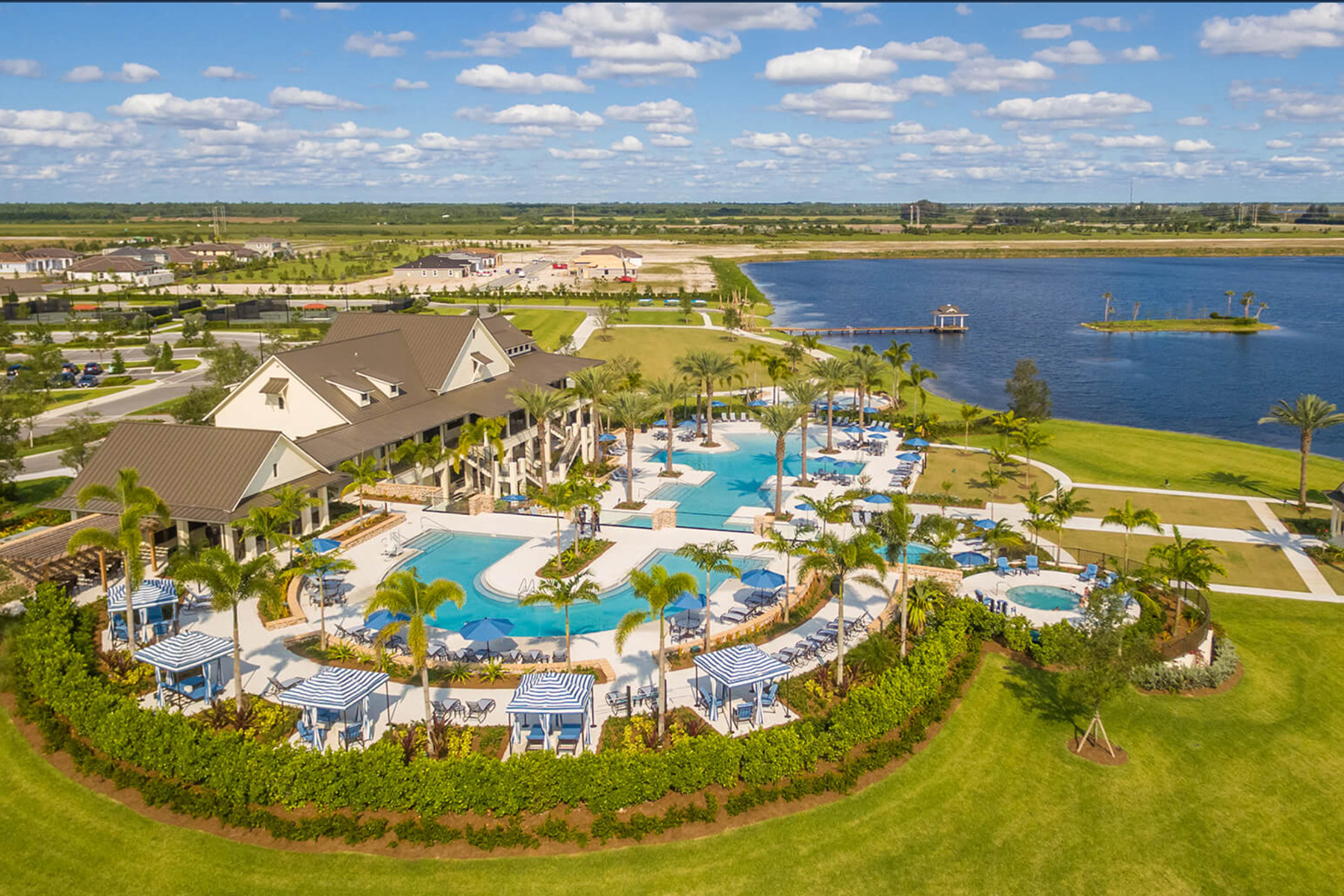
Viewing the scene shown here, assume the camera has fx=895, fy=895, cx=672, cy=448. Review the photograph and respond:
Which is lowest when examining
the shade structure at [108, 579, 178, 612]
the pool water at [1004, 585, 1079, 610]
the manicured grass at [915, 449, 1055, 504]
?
the pool water at [1004, 585, 1079, 610]

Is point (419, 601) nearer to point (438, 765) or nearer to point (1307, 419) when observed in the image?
point (438, 765)

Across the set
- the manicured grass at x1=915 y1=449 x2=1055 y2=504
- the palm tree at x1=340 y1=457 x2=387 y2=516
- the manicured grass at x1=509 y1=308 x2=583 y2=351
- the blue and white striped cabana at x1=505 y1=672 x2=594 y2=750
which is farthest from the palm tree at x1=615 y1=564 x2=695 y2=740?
the manicured grass at x1=509 y1=308 x2=583 y2=351

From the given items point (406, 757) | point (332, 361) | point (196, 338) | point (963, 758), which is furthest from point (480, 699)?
point (196, 338)

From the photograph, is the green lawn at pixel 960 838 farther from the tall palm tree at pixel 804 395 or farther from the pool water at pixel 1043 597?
the tall palm tree at pixel 804 395

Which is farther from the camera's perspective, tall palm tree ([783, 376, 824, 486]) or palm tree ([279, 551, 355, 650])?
tall palm tree ([783, 376, 824, 486])

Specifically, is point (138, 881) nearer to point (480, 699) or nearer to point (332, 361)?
point (480, 699)

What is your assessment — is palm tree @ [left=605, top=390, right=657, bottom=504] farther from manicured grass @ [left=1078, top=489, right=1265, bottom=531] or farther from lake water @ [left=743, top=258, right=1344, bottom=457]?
lake water @ [left=743, top=258, right=1344, bottom=457]
